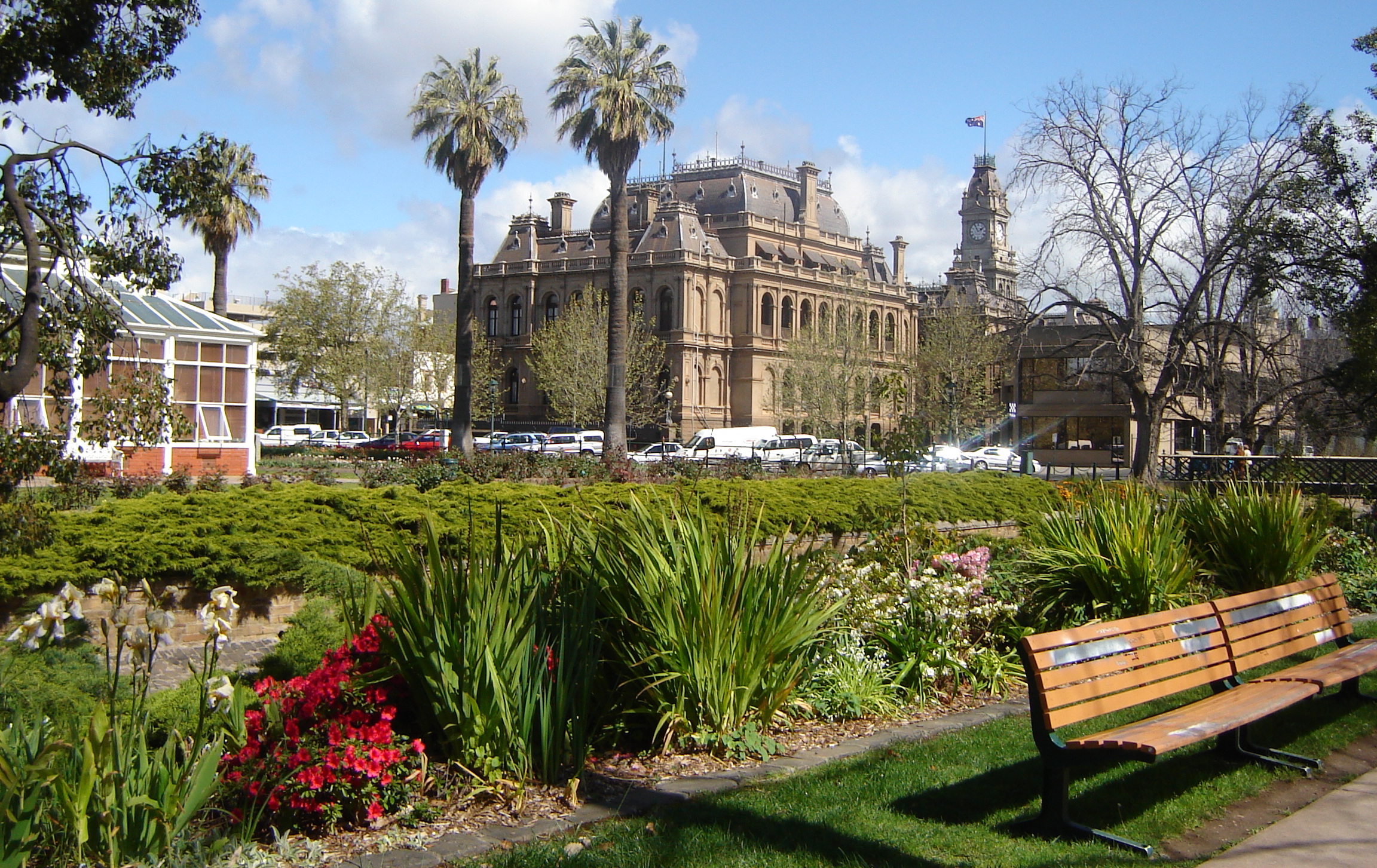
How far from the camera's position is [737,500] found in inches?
295

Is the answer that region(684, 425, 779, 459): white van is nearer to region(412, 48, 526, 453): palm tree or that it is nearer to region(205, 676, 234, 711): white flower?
region(412, 48, 526, 453): palm tree

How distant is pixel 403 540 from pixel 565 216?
8102 cm

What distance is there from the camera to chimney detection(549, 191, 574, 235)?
8469cm

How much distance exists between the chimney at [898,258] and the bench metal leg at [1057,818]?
8631 cm

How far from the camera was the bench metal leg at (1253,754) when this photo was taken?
6164mm

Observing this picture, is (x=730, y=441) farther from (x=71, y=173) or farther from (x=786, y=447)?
(x=71, y=173)

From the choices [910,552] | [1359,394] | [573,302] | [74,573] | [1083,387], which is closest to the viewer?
[74,573]

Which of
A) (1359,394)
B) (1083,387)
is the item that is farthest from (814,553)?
(1083,387)

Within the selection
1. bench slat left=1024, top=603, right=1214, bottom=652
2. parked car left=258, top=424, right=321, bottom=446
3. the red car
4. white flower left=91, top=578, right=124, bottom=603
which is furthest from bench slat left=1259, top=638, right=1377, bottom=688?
parked car left=258, top=424, right=321, bottom=446

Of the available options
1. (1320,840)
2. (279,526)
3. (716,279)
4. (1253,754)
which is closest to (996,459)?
(716,279)

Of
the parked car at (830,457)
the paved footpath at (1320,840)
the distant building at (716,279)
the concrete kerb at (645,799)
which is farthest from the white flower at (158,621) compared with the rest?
the distant building at (716,279)

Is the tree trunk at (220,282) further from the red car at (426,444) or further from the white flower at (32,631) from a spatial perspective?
the white flower at (32,631)

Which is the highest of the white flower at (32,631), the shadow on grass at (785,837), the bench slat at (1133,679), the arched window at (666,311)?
the arched window at (666,311)

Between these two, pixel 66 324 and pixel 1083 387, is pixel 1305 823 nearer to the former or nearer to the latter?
pixel 66 324
